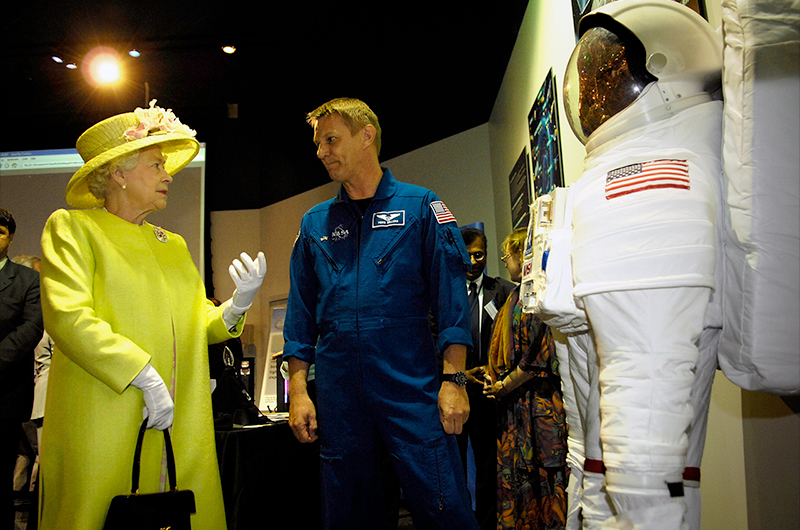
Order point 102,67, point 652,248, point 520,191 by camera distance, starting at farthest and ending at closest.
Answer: point 102,67, point 520,191, point 652,248

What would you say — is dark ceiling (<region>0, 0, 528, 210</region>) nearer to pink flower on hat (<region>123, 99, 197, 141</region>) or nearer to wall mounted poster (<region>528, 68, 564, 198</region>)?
wall mounted poster (<region>528, 68, 564, 198</region>)

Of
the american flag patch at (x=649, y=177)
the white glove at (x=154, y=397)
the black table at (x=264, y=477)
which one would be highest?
the american flag patch at (x=649, y=177)

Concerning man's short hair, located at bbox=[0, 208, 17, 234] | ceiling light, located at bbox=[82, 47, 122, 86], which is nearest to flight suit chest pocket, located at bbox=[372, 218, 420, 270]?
man's short hair, located at bbox=[0, 208, 17, 234]

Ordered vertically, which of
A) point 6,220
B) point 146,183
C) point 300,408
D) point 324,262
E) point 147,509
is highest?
point 6,220

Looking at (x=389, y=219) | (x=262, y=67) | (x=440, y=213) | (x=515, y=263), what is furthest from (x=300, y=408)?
(x=262, y=67)

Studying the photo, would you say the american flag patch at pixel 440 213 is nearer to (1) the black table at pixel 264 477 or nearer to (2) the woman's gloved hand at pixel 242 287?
(2) the woman's gloved hand at pixel 242 287

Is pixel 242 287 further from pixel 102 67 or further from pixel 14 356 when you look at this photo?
pixel 102 67

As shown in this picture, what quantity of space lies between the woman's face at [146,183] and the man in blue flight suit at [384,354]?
583 millimetres

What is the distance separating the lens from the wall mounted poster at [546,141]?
323 cm

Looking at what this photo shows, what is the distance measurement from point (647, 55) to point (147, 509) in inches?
69.4

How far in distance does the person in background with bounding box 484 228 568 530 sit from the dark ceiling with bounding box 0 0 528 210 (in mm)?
2064

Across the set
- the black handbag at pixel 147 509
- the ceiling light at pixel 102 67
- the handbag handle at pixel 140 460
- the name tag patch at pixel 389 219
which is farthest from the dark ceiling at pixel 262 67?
the black handbag at pixel 147 509

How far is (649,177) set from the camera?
1.16 meters

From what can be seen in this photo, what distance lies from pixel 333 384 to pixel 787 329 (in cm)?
131
